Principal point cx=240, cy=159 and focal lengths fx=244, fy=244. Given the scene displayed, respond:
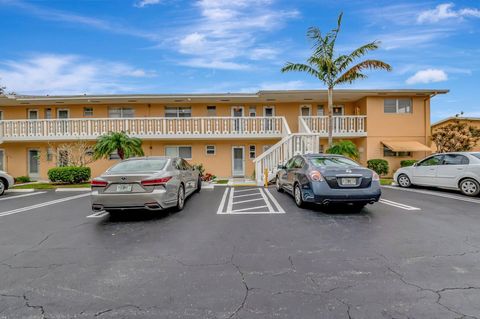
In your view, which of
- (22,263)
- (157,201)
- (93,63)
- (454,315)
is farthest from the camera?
(93,63)

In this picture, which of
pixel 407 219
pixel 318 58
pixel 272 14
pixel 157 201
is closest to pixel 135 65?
pixel 272 14

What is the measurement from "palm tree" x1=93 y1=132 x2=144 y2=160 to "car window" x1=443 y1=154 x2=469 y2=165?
14317 millimetres

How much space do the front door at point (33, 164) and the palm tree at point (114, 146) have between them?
25.1 feet

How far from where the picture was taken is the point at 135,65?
703 inches

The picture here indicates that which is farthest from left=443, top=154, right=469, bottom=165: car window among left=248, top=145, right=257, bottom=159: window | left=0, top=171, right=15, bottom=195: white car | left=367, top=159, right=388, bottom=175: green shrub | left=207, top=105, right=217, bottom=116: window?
left=0, top=171, right=15, bottom=195: white car

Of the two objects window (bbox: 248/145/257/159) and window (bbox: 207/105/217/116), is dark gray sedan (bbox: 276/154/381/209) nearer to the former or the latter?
window (bbox: 248/145/257/159)

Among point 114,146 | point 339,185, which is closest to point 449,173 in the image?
point 339,185

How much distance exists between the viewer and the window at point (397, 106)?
16183 mm

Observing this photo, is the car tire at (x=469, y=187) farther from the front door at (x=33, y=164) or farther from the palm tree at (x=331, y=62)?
the front door at (x=33, y=164)

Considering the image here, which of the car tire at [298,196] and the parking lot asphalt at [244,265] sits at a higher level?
the car tire at [298,196]

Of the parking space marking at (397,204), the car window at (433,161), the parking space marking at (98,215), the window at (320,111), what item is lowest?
the parking space marking at (98,215)

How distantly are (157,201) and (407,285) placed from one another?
15.5 feet

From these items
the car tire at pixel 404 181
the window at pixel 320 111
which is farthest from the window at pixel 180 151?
the car tire at pixel 404 181

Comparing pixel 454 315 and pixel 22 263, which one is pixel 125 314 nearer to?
pixel 22 263
